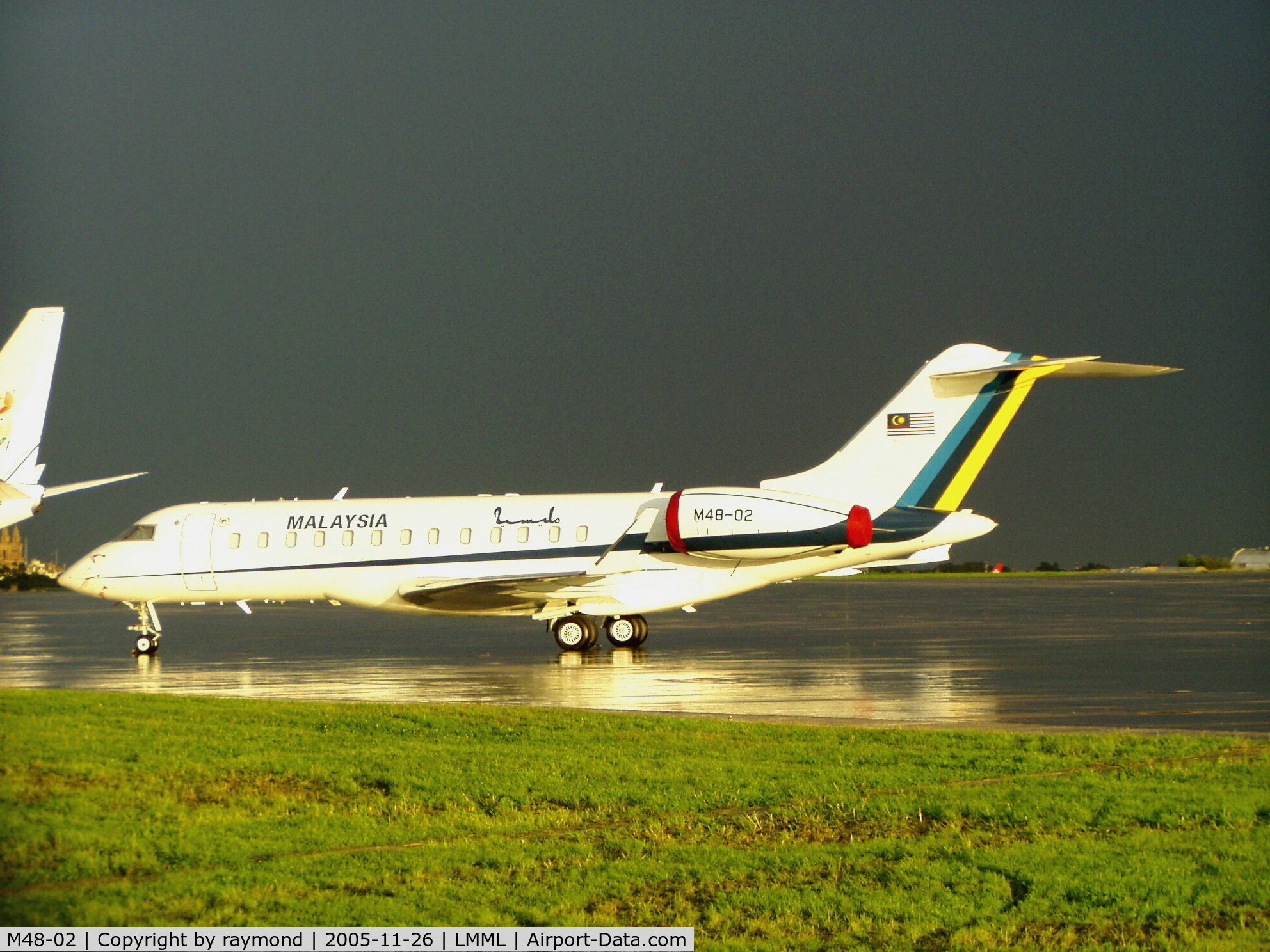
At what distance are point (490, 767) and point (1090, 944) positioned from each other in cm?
531

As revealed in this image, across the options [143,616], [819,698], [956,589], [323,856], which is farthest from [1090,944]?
[956,589]

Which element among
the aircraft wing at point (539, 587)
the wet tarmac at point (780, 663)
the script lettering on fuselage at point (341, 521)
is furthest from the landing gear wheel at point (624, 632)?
the script lettering on fuselage at point (341, 521)

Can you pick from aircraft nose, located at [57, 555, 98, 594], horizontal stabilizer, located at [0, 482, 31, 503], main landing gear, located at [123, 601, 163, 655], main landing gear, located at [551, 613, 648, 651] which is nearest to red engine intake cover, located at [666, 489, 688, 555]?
main landing gear, located at [551, 613, 648, 651]

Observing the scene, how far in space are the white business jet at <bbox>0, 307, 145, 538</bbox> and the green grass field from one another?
5.03m

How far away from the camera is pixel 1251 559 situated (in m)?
91.1

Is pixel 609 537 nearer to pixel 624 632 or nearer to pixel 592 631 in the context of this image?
pixel 592 631

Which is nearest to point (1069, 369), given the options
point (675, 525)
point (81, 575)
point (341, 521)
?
point (675, 525)

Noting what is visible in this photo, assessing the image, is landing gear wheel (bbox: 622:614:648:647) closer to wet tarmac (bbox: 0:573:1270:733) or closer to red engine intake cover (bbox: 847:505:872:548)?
wet tarmac (bbox: 0:573:1270:733)

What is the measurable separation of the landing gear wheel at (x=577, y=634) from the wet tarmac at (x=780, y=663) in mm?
558

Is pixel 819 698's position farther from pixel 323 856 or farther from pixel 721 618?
pixel 721 618

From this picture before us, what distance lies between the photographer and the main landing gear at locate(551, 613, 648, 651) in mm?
23391

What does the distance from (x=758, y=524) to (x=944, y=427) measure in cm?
366

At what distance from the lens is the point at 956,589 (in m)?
55.0

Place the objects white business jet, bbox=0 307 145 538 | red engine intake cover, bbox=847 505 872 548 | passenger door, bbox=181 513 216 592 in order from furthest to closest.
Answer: passenger door, bbox=181 513 216 592, red engine intake cover, bbox=847 505 872 548, white business jet, bbox=0 307 145 538
